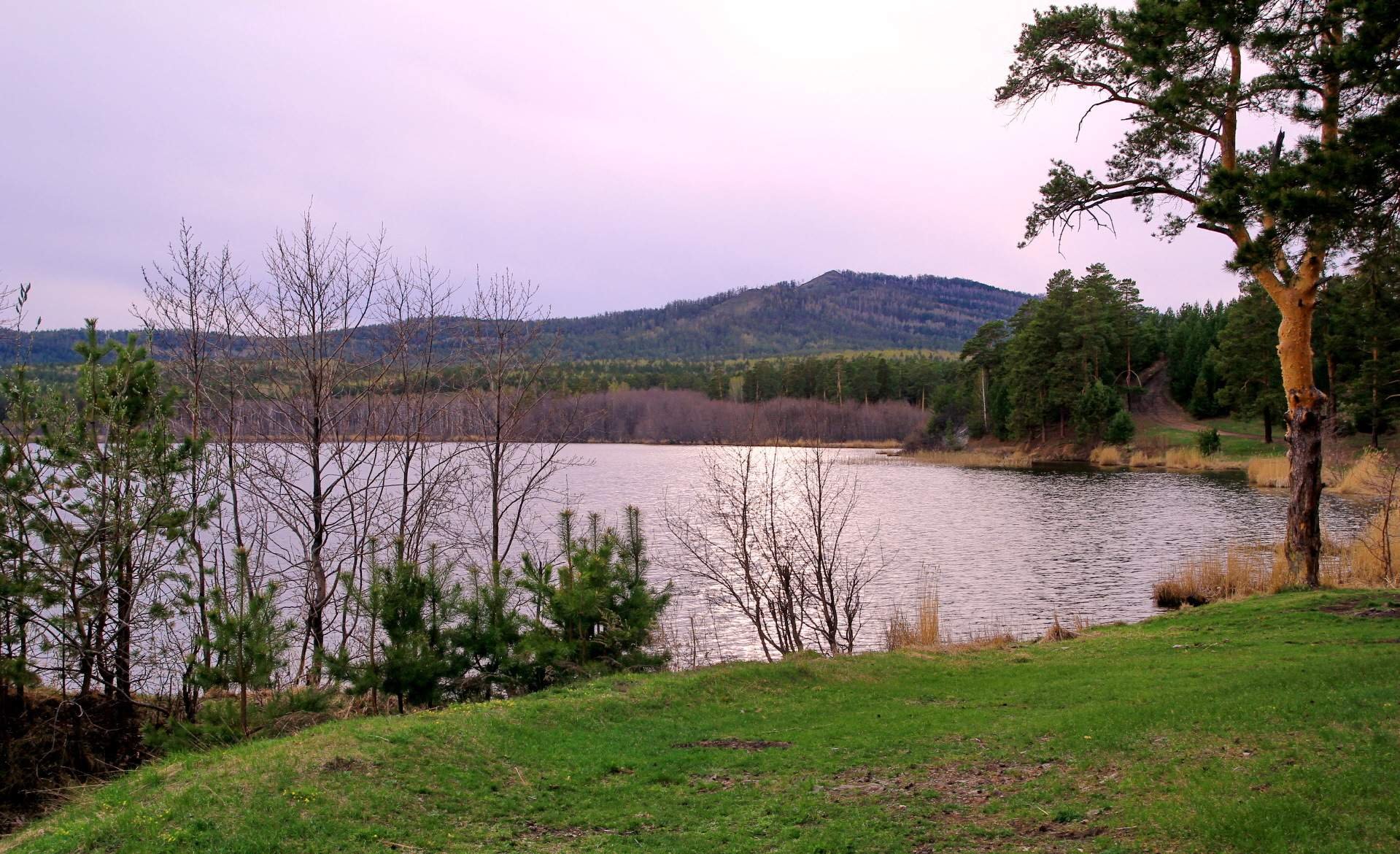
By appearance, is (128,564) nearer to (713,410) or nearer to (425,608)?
(425,608)

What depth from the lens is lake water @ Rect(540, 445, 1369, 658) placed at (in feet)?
65.8

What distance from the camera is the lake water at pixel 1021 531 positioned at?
65.8ft

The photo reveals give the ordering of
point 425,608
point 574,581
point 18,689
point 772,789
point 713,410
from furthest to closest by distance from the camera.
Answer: point 713,410
point 574,581
point 425,608
point 18,689
point 772,789

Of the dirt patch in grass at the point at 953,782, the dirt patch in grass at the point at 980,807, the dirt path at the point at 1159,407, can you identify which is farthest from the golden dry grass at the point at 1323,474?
the dirt patch in grass at the point at 980,807

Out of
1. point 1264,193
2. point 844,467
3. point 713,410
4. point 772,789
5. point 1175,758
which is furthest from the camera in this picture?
point 713,410

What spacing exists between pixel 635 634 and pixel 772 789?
4972mm

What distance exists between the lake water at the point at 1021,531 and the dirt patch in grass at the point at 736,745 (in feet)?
25.8

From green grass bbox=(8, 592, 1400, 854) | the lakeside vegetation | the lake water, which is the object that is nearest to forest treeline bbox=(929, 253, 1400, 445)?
the lake water

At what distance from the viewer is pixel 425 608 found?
420 inches

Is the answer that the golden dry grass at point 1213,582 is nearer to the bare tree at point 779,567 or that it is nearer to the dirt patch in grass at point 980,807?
the bare tree at point 779,567

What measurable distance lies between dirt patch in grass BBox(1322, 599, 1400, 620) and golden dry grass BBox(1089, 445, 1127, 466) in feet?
167

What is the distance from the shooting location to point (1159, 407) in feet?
236

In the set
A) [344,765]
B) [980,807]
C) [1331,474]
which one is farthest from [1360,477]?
[344,765]

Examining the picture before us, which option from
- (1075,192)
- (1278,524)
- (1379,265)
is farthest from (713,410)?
(1379,265)
